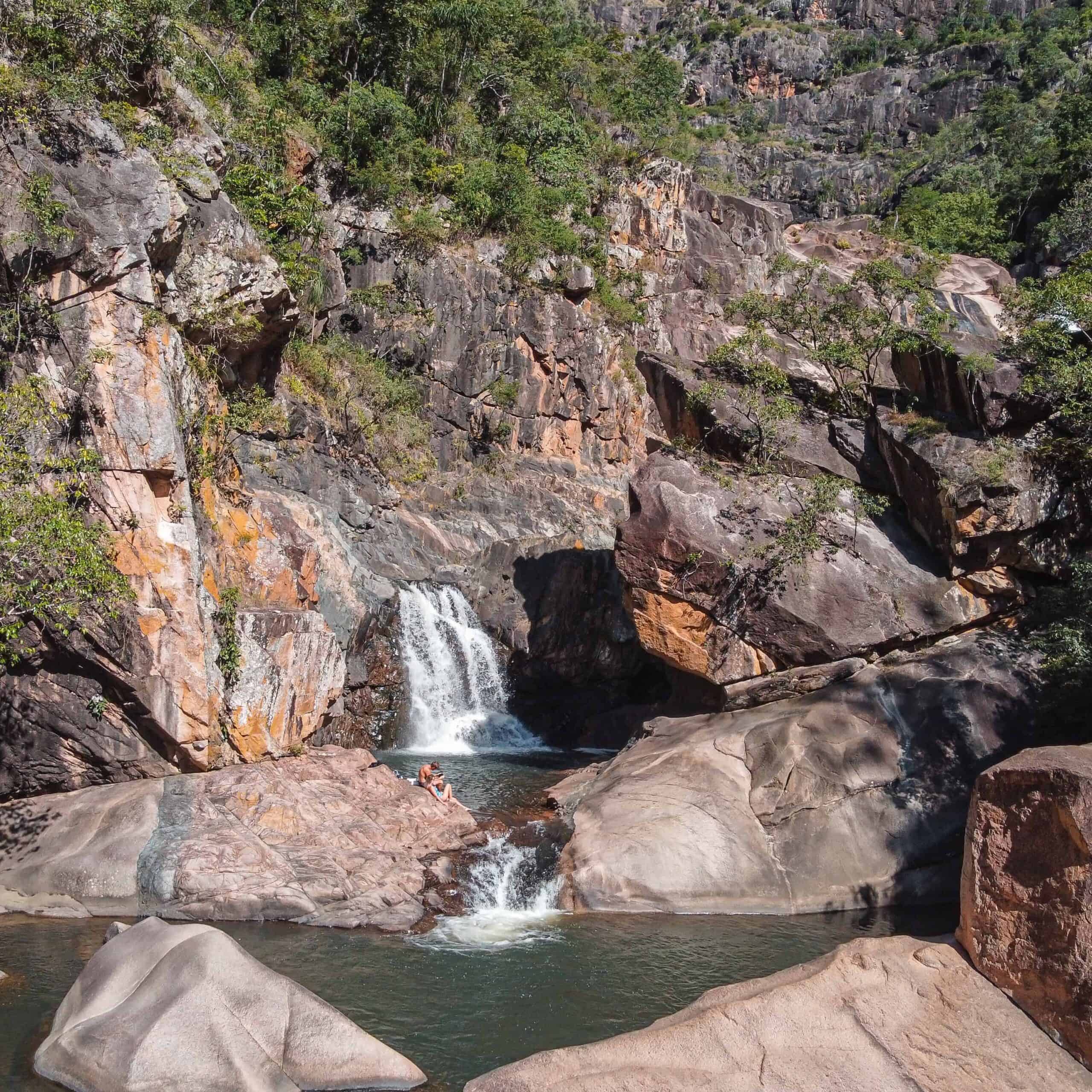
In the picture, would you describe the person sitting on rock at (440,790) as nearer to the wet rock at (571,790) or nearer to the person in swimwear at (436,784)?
the person in swimwear at (436,784)

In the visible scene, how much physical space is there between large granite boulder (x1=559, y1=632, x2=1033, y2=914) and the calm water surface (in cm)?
46

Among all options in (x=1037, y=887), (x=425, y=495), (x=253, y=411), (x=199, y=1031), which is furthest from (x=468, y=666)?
(x=1037, y=887)

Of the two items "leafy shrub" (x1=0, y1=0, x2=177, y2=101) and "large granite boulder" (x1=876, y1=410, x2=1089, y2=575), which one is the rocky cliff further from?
"leafy shrub" (x1=0, y1=0, x2=177, y2=101)

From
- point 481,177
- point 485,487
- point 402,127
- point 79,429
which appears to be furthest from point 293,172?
point 79,429

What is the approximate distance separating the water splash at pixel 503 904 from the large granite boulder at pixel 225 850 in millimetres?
733

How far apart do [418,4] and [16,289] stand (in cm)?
2764

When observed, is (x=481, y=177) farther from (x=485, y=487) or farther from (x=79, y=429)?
(x=79, y=429)

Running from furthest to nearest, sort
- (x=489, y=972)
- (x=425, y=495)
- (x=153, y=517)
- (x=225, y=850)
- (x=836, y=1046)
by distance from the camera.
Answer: (x=425, y=495) → (x=153, y=517) → (x=225, y=850) → (x=489, y=972) → (x=836, y=1046)

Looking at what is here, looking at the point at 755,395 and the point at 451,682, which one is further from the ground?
the point at 755,395

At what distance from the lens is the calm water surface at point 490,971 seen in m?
8.95

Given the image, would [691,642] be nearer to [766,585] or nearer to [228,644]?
[766,585]

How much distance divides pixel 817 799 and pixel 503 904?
5.66 metres

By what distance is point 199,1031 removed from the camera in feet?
24.7

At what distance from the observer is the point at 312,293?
29.1 m
